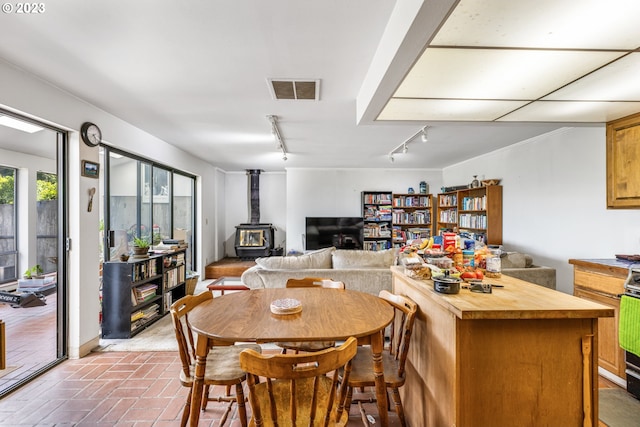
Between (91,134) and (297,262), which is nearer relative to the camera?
(91,134)

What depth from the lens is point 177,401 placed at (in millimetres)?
2088

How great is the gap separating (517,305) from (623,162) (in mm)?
2325

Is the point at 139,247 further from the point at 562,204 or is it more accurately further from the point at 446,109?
the point at 562,204

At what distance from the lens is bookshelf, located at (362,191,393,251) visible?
674 cm

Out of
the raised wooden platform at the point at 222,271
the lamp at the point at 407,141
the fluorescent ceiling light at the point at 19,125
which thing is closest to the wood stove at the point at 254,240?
the raised wooden platform at the point at 222,271

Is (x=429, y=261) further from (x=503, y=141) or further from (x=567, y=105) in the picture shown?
(x=503, y=141)

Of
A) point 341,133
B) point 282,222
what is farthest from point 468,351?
point 282,222

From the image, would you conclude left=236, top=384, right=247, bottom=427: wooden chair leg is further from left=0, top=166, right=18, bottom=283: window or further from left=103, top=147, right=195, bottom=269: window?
left=0, top=166, right=18, bottom=283: window

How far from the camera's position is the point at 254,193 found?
711cm

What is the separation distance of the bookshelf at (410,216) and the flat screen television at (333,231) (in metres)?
0.84

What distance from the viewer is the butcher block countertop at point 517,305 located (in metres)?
1.14

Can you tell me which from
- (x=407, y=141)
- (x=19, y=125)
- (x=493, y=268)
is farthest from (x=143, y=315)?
(x=407, y=141)


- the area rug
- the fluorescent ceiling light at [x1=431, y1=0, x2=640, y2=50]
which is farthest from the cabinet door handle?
the fluorescent ceiling light at [x1=431, y1=0, x2=640, y2=50]

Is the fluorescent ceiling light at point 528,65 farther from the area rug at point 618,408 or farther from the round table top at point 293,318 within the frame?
the area rug at point 618,408
